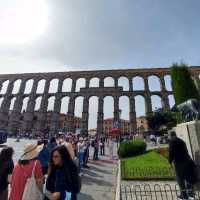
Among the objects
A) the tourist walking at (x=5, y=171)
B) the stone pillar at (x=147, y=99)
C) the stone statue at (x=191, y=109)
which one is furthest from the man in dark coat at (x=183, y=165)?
the stone pillar at (x=147, y=99)

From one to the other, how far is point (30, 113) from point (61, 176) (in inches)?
1765

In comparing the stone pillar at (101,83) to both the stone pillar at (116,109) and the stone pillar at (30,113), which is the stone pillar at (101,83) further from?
the stone pillar at (30,113)

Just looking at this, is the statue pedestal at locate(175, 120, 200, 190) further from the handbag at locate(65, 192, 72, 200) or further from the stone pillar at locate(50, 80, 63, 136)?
the stone pillar at locate(50, 80, 63, 136)

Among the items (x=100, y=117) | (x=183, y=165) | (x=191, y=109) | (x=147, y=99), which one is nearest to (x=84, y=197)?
(x=183, y=165)

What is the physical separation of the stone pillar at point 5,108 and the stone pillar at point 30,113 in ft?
15.8

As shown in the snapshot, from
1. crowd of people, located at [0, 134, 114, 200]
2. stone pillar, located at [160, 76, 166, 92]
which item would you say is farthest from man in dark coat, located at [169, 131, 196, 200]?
stone pillar, located at [160, 76, 166, 92]

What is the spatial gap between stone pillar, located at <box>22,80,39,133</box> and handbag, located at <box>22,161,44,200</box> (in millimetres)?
44540

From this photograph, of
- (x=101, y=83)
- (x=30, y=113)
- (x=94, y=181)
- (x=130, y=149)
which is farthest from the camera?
(x=30, y=113)

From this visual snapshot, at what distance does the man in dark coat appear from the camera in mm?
4237

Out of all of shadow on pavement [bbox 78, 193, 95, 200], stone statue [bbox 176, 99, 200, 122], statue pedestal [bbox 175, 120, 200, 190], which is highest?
stone statue [bbox 176, 99, 200, 122]

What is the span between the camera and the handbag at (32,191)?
2.64m

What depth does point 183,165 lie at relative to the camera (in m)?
4.26

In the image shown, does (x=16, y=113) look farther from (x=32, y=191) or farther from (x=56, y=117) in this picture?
(x=32, y=191)

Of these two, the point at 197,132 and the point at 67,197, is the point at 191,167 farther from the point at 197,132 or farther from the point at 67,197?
the point at 67,197
